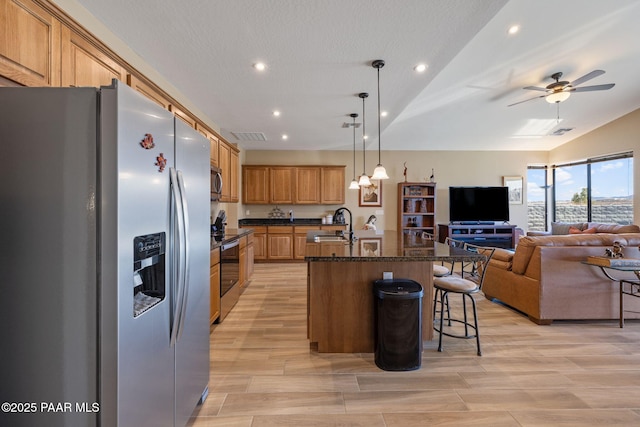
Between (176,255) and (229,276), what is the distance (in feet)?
7.15

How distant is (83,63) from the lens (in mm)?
1803

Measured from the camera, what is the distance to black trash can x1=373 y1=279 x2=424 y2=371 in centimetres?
223

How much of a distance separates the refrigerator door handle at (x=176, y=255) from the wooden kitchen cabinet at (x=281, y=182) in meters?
5.41

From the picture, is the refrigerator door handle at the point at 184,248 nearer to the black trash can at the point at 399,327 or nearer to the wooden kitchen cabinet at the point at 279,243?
the black trash can at the point at 399,327

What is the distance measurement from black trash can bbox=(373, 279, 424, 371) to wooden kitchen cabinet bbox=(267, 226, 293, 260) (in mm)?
4327

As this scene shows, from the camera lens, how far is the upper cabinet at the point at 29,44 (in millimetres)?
1327

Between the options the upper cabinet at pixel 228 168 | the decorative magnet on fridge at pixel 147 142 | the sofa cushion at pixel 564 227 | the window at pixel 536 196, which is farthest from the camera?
the window at pixel 536 196

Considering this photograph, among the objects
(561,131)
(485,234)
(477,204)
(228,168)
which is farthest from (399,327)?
(561,131)

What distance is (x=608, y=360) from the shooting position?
7.94 ft

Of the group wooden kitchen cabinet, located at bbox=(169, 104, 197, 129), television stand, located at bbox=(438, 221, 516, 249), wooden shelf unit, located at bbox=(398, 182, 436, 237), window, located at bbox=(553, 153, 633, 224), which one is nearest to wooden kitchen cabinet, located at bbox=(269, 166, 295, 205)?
wooden shelf unit, located at bbox=(398, 182, 436, 237)

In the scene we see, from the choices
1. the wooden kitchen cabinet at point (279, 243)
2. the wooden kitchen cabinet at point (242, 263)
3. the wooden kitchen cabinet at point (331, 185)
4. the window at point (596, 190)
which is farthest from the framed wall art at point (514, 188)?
the wooden kitchen cabinet at point (242, 263)

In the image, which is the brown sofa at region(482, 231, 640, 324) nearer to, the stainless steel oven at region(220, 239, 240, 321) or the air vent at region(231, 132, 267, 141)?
the stainless steel oven at region(220, 239, 240, 321)

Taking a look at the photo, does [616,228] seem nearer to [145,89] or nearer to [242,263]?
[242,263]

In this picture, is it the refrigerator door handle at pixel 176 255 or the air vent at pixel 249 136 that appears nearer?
the refrigerator door handle at pixel 176 255
